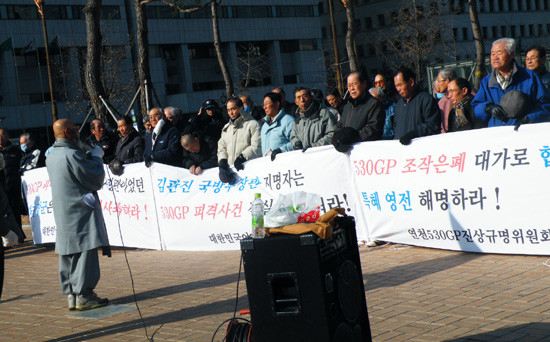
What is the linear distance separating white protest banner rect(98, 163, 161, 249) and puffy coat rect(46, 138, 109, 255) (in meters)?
3.77

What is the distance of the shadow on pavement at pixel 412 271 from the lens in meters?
8.51

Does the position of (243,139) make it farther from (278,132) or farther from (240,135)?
(278,132)

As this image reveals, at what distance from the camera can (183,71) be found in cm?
7112

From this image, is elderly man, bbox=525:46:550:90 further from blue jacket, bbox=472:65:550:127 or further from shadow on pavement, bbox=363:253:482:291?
shadow on pavement, bbox=363:253:482:291

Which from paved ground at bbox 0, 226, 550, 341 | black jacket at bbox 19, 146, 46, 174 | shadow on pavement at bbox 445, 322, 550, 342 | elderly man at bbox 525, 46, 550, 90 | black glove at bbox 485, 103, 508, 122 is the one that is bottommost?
shadow on pavement at bbox 445, 322, 550, 342

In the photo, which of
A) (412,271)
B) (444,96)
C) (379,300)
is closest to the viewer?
(379,300)

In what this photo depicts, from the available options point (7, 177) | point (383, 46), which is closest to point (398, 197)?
point (7, 177)

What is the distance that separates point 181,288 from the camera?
31.6 ft

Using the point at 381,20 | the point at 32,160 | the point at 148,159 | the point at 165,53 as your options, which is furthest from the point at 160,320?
the point at 381,20

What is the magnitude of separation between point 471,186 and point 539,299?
7.74 ft

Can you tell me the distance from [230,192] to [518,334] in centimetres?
637

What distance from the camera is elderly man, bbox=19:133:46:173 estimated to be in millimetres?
16500

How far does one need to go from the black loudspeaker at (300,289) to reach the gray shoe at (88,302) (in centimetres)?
392

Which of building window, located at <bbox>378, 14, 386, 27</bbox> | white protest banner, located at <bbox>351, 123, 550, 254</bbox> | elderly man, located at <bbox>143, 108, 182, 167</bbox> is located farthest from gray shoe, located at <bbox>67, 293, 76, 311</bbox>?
building window, located at <bbox>378, 14, 386, 27</bbox>
